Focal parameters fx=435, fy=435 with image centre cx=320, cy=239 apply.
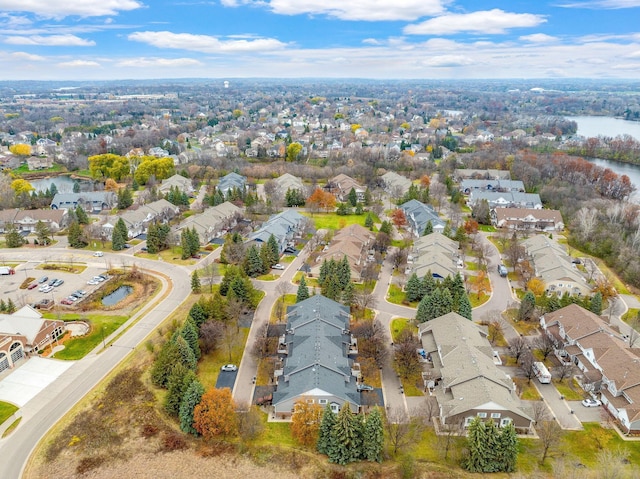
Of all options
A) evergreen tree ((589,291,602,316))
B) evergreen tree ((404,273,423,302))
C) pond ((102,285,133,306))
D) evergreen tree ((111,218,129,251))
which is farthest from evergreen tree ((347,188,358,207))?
evergreen tree ((589,291,602,316))

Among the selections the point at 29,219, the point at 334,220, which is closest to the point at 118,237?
the point at 29,219

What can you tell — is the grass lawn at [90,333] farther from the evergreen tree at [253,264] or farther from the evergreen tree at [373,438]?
the evergreen tree at [373,438]

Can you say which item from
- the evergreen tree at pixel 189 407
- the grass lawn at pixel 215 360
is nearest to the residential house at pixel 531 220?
the grass lawn at pixel 215 360

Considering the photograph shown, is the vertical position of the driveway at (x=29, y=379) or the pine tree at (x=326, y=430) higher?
the pine tree at (x=326, y=430)

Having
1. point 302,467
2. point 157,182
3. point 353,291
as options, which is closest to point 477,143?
point 157,182

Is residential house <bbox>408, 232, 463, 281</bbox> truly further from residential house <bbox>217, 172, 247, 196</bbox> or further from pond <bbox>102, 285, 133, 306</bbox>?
residential house <bbox>217, 172, 247, 196</bbox>
